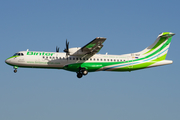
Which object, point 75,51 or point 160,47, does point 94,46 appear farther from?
point 160,47

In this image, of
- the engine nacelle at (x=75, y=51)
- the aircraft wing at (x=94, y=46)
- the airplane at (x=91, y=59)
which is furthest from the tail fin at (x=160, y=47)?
the engine nacelle at (x=75, y=51)

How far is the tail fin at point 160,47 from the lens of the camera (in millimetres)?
35125

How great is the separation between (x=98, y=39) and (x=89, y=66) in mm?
4813

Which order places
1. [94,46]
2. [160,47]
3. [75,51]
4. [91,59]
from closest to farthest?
[94,46], [75,51], [91,59], [160,47]

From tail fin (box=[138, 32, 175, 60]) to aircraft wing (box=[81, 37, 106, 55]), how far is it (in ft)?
21.1

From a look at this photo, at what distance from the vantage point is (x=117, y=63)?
3369 cm

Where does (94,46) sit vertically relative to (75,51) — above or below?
above

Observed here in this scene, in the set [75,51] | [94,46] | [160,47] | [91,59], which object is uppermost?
[160,47]

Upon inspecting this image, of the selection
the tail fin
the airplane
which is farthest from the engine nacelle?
the tail fin

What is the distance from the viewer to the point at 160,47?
1396 inches

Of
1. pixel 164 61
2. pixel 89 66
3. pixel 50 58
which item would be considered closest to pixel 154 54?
pixel 164 61

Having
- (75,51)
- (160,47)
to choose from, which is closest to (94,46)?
(75,51)

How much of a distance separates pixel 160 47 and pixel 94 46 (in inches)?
369

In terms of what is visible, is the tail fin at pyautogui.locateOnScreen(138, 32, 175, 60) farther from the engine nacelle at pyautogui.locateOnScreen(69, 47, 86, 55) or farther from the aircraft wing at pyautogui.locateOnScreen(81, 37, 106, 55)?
the engine nacelle at pyautogui.locateOnScreen(69, 47, 86, 55)
